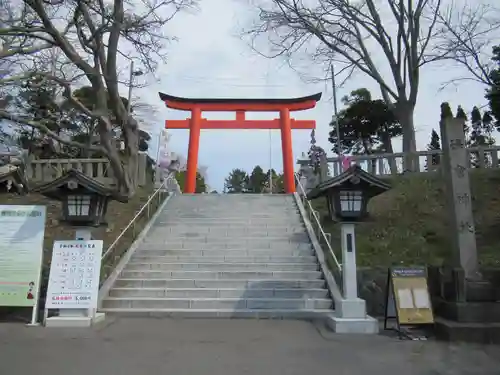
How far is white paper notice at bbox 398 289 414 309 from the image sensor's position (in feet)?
23.0

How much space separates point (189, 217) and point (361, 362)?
28.6ft

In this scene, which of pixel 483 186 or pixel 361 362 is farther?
pixel 483 186

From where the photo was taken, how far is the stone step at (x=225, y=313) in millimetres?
8258

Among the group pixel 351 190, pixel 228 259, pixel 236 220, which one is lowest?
pixel 228 259

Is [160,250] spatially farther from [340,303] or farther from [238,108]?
[238,108]

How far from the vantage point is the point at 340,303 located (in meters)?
7.62

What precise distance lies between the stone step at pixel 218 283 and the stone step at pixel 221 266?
1.90 feet

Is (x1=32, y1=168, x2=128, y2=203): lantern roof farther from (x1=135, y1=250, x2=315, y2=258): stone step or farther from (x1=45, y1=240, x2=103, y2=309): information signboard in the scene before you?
(x1=135, y1=250, x2=315, y2=258): stone step

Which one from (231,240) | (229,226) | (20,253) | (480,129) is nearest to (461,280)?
(231,240)

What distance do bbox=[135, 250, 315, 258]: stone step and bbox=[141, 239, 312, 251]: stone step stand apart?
6.3 inches

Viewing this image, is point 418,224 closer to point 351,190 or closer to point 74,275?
point 351,190

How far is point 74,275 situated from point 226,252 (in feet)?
13.2

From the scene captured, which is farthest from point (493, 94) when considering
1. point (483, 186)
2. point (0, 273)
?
point (0, 273)

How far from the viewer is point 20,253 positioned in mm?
7711
